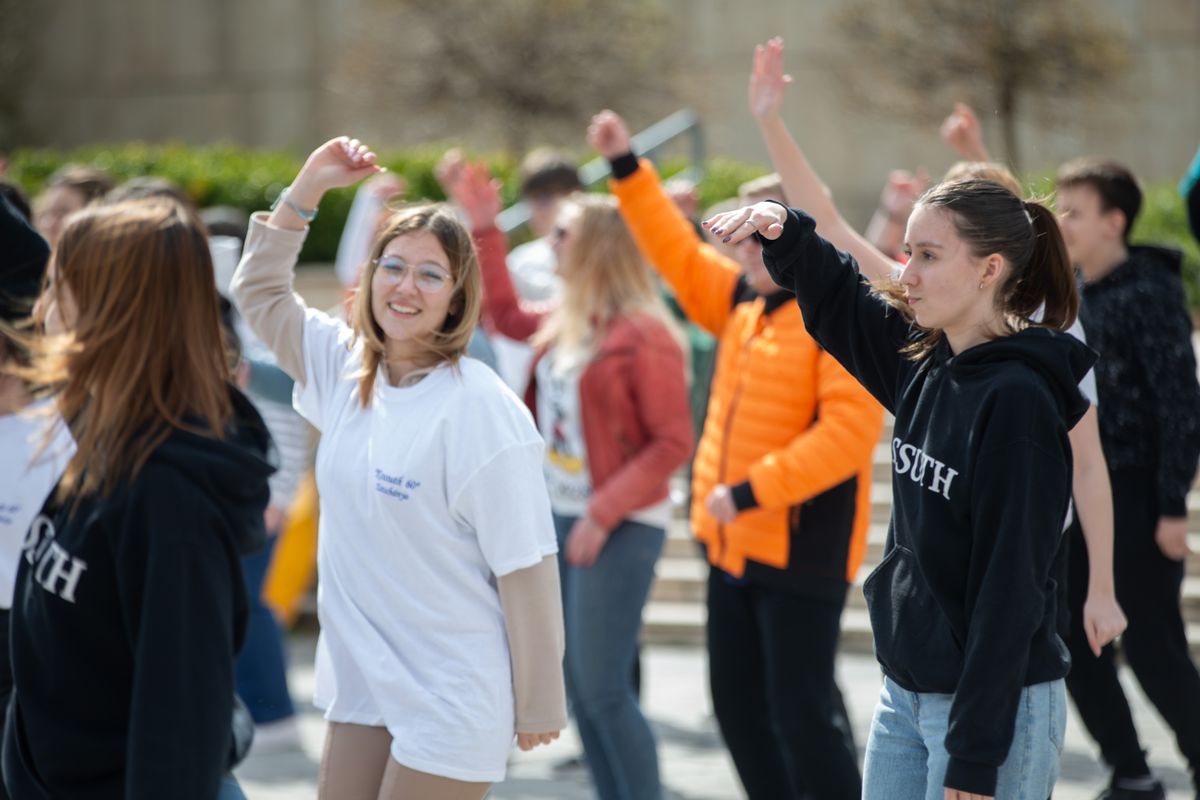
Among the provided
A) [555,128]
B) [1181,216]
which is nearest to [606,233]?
[1181,216]

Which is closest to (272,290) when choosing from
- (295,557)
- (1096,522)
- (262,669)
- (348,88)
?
(1096,522)

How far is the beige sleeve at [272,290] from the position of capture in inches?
144

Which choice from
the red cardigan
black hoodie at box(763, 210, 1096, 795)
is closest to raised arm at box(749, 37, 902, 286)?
black hoodie at box(763, 210, 1096, 795)

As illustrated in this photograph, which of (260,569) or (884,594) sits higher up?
(884,594)

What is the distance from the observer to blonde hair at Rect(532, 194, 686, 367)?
17.5ft

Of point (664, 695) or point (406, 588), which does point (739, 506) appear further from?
point (664, 695)

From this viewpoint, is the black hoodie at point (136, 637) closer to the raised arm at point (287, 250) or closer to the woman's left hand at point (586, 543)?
the raised arm at point (287, 250)

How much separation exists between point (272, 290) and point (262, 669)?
3.03 meters

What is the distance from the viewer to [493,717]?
10.7 ft

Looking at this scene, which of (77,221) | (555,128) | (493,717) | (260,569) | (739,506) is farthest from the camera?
(555,128)

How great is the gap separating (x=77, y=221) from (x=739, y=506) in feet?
7.38

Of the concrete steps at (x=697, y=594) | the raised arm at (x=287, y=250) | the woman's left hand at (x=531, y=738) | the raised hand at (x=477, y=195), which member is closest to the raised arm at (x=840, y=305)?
the raised arm at (x=287, y=250)

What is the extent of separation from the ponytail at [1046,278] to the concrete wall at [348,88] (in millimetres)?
16530

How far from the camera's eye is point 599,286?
17.5 ft
